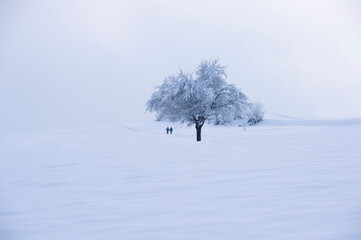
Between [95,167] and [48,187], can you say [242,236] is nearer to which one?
[48,187]

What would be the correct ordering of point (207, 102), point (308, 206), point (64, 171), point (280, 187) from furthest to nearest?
point (207, 102)
point (64, 171)
point (280, 187)
point (308, 206)

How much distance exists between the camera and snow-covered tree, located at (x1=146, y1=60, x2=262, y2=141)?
23.3 m

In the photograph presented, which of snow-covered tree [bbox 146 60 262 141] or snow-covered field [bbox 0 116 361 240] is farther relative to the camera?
snow-covered tree [bbox 146 60 262 141]

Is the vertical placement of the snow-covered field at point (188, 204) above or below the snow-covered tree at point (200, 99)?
below

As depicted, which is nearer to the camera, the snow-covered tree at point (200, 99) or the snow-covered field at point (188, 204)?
the snow-covered field at point (188, 204)

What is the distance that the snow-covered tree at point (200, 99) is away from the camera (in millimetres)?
23328

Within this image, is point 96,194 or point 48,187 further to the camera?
point 48,187

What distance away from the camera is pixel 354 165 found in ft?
26.0

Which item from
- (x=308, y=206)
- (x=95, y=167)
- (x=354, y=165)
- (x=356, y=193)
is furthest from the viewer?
(x=95, y=167)

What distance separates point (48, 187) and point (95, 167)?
282 cm

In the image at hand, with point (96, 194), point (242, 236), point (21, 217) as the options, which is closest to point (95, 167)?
point (96, 194)

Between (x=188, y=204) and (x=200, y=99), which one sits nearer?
(x=188, y=204)

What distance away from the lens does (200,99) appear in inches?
915

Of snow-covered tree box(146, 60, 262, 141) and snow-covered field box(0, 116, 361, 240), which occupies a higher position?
snow-covered tree box(146, 60, 262, 141)
